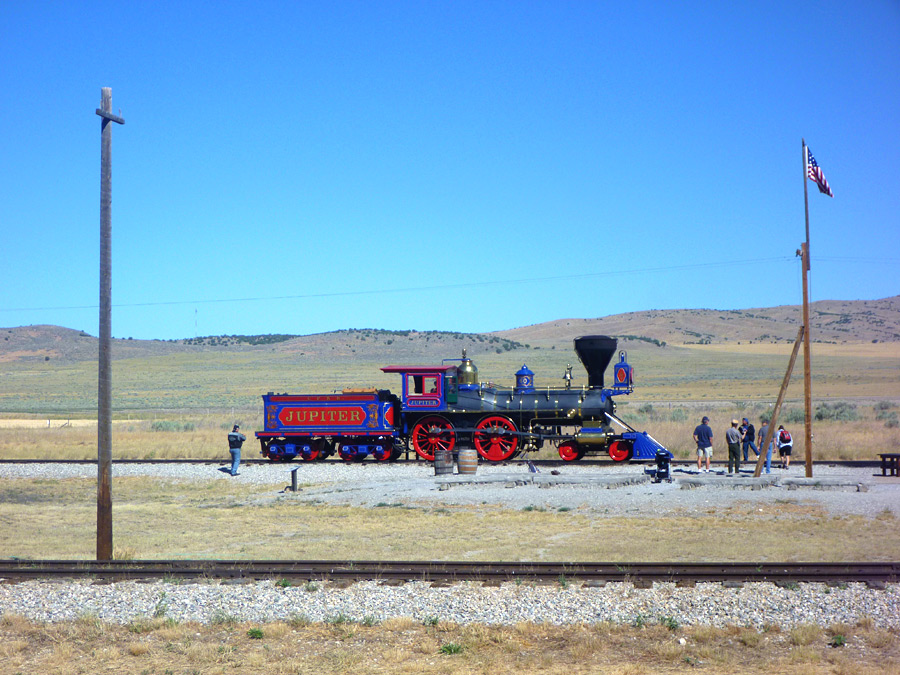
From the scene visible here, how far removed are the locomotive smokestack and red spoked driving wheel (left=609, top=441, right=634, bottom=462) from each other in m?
1.84

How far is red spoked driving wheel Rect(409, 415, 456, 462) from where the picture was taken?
26.1 meters

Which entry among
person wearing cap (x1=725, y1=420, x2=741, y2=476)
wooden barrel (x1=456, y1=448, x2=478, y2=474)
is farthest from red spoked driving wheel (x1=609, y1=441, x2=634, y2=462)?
wooden barrel (x1=456, y1=448, x2=478, y2=474)

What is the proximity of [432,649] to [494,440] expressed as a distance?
57.2 ft

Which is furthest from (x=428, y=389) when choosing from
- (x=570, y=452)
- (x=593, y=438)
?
(x=593, y=438)

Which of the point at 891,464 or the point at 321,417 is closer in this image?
the point at 891,464

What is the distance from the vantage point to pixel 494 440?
84.8ft

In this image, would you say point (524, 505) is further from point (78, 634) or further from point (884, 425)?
point (884, 425)

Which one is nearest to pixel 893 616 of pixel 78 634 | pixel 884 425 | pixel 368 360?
pixel 78 634

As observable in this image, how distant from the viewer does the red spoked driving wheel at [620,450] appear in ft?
82.0

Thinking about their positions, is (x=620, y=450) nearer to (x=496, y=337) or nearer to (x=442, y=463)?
(x=442, y=463)

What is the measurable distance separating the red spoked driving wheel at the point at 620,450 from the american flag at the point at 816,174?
355 inches

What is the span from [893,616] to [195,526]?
12.2 metres

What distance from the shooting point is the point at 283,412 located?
2681cm

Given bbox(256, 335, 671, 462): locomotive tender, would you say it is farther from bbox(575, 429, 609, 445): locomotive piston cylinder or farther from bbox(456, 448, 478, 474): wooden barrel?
bbox(456, 448, 478, 474): wooden barrel
